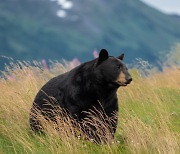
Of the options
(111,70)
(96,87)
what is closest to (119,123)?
(96,87)

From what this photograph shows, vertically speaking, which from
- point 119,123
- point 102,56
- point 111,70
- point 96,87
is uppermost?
point 102,56

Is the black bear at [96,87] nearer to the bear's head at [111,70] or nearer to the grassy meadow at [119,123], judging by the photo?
the bear's head at [111,70]

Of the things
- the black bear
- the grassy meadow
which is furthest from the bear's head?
the grassy meadow

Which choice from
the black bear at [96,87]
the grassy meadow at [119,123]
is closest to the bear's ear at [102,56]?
the black bear at [96,87]

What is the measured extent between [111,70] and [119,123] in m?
1.65

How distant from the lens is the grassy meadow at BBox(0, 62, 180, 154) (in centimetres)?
743

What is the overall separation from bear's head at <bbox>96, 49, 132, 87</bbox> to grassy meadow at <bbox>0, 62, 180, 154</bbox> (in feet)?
1.86

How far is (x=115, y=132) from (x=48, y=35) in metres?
139

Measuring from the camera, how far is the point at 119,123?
378 inches

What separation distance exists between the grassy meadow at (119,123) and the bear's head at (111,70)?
566mm

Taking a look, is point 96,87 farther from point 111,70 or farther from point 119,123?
point 119,123

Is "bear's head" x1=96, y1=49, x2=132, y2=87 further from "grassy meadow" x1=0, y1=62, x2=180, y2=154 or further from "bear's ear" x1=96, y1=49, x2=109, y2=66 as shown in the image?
"grassy meadow" x1=0, y1=62, x2=180, y2=154

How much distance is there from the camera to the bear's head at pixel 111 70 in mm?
8156

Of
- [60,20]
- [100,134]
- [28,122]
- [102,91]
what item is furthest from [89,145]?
[60,20]
